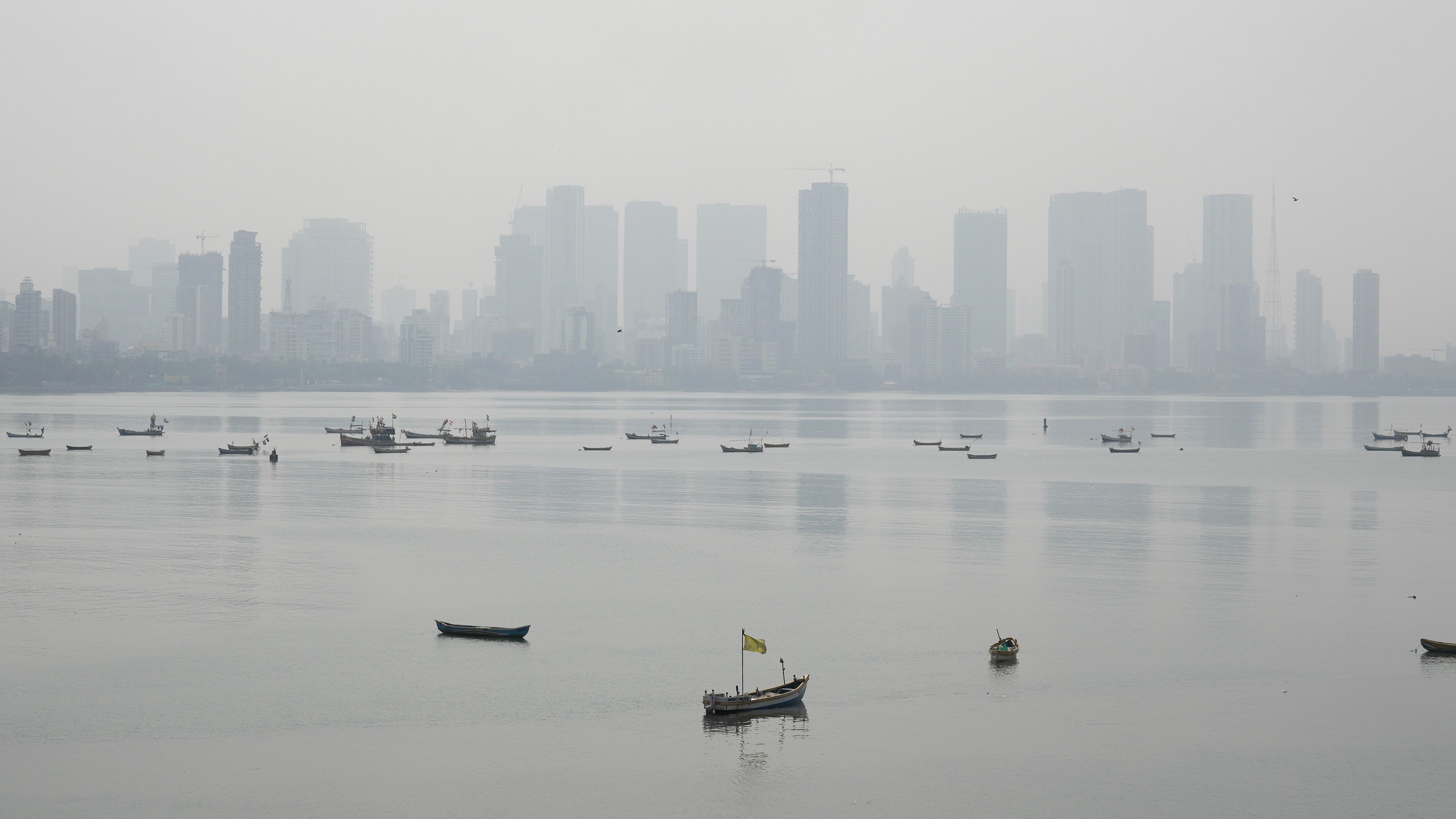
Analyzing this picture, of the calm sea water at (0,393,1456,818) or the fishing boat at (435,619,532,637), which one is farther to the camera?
the fishing boat at (435,619,532,637)

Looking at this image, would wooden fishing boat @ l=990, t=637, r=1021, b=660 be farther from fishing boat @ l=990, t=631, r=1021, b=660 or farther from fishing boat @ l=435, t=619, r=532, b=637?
fishing boat @ l=435, t=619, r=532, b=637

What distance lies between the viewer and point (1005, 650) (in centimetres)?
3909

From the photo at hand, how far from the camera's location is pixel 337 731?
105ft

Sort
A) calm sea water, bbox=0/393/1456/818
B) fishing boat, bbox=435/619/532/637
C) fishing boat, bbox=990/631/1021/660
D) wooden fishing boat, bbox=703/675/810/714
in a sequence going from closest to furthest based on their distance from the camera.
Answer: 1. calm sea water, bbox=0/393/1456/818
2. wooden fishing boat, bbox=703/675/810/714
3. fishing boat, bbox=990/631/1021/660
4. fishing boat, bbox=435/619/532/637

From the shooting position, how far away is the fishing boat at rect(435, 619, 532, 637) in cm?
4169

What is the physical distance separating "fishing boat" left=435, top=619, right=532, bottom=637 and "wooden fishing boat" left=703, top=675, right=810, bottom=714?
937 cm

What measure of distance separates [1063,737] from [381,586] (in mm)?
28004

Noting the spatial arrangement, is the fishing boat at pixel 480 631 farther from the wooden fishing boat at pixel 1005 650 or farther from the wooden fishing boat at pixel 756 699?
the wooden fishing boat at pixel 1005 650

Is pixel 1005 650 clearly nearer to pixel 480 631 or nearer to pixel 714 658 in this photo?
pixel 714 658

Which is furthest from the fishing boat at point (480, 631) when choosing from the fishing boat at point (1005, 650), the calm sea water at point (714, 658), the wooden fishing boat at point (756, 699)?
the fishing boat at point (1005, 650)

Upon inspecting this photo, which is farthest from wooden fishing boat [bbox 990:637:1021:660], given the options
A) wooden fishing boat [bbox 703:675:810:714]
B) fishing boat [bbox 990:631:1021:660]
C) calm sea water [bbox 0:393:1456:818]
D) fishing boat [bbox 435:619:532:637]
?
Result: fishing boat [bbox 435:619:532:637]

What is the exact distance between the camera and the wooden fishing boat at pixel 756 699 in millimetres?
33469

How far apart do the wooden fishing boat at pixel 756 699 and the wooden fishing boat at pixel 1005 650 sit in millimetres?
7414

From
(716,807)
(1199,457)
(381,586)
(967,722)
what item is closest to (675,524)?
(381,586)
